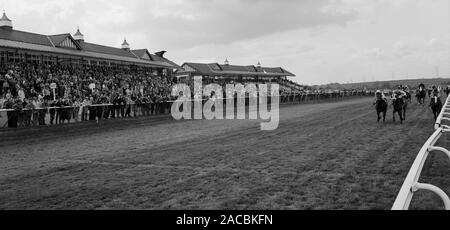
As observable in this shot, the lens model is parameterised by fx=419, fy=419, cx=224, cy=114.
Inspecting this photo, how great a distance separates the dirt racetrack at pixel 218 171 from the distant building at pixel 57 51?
17076 mm

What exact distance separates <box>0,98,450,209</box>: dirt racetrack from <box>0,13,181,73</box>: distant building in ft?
56.0

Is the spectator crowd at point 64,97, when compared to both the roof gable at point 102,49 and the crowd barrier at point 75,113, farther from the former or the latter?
the roof gable at point 102,49

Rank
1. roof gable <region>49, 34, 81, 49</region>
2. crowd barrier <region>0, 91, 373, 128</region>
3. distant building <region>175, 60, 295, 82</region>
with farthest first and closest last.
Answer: distant building <region>175, 60, 295, 82</region>, roof gable <region>49, 34, 81, 49</region>, crowd barrier <region>0, 91, 373, 128</region>

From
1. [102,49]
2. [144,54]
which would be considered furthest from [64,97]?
[144,54]

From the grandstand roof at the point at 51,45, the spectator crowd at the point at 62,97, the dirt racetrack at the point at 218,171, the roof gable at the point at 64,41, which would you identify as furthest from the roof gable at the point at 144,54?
the dirt racetrack at the point at 218,171

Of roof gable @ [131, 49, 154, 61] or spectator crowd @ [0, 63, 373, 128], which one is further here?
roof gable @ [131, 49, 154, 61]

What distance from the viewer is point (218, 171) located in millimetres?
8086

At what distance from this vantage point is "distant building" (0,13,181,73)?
100 feet

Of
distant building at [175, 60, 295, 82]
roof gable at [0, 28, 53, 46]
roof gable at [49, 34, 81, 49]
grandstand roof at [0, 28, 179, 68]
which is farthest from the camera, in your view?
distant building at [175, 60, 295, 82]

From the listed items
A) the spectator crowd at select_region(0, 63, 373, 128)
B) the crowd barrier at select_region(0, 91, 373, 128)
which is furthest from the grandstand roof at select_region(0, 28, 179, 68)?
the crowd barrier at select_region(0, 91, 373, 128)

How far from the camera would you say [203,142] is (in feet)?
41.8

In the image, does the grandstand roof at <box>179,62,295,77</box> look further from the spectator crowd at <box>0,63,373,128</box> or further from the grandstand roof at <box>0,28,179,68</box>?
the spectator crowd at <box>0,63,373,128</box>

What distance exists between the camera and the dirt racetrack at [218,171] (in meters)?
5.93
